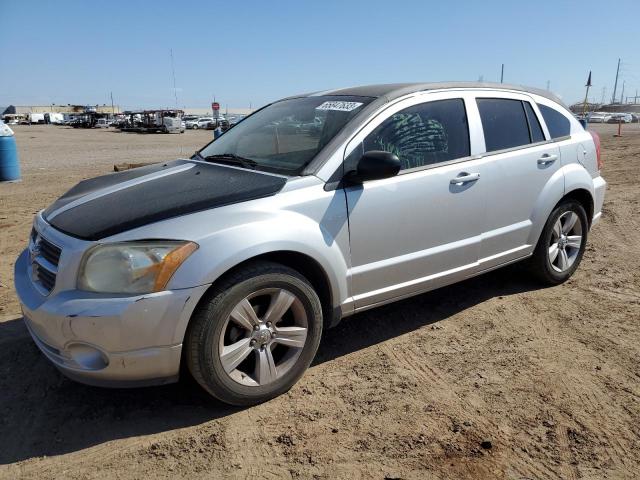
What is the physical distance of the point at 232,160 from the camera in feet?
11.8

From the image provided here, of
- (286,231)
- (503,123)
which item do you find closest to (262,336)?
(286,231)

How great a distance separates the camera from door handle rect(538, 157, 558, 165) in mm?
4141

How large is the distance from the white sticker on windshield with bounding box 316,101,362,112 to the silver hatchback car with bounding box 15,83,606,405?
2 centimetres

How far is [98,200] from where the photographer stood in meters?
3.05

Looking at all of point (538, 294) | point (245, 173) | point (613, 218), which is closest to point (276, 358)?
point (245, 173)

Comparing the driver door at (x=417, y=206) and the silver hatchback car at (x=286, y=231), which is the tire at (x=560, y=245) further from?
the driver door at (x=417, y=206)

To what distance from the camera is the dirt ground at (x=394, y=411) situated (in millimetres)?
Result: 2402

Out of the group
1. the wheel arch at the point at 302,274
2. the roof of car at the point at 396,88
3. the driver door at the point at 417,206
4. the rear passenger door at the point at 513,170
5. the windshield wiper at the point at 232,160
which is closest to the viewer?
the wheel arch at the point at 302,274

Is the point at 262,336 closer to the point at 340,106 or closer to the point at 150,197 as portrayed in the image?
the point at 150,197

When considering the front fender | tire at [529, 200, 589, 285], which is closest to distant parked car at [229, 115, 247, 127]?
the front fender

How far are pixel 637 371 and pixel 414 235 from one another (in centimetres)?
162

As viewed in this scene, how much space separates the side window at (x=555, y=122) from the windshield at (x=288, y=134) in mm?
1891

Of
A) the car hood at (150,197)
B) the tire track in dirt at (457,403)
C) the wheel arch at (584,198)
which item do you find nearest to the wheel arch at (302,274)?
the car hood at (150,197)

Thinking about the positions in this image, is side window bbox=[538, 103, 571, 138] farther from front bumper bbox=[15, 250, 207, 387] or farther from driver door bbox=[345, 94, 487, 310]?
front bumper bbox=[15, 250, 207, 387]
